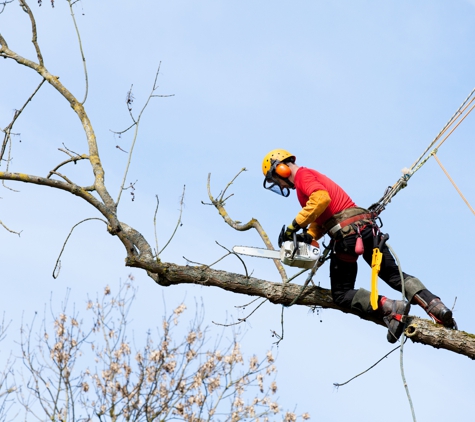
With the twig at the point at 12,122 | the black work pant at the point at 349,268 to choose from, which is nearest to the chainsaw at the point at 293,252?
the black work pant at the point at 349,268

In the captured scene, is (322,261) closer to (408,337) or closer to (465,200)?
(408,337)

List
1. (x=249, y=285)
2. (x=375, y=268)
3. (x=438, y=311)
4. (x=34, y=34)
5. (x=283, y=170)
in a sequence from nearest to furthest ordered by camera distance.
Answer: (x=438, y=311)
(x=375, y=268)
(x=249, y=285)
(x=283, y=170)
(x=34, y=34)

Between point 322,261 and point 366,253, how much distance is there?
1.12 feet

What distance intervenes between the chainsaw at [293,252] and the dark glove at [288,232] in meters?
0.03

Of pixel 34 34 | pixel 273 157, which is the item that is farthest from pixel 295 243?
pixel 34 34

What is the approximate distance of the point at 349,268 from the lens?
16.9 ft

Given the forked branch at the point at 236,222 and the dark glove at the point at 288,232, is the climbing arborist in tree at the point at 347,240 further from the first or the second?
the forked branch at the point at 236,222

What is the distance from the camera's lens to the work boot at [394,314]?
4777 mm

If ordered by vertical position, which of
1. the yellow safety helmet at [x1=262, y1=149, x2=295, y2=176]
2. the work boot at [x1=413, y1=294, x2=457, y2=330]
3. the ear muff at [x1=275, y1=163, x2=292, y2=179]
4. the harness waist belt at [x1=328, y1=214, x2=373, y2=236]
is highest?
the yellow safety helmet at [x1=262, y1=149, x2=295, y2=176]

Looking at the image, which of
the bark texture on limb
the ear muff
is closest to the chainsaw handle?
the bark texture on limb

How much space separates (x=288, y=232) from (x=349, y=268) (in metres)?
0.54

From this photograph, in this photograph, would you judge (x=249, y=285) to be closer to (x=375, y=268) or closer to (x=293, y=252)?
(x=293, y=252)

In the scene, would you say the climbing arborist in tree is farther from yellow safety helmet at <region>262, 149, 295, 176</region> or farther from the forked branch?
the forked branch

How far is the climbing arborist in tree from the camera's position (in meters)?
4.83
